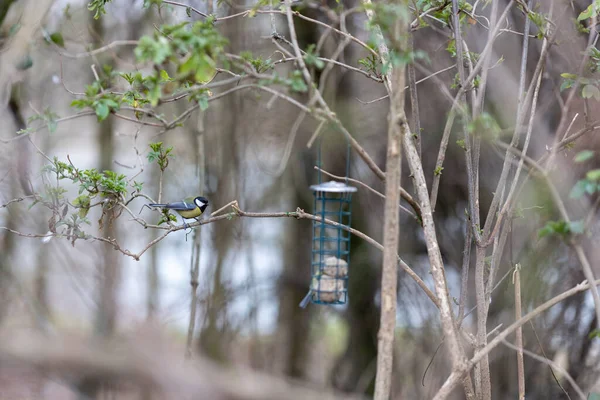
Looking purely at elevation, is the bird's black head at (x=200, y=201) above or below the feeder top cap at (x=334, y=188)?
above

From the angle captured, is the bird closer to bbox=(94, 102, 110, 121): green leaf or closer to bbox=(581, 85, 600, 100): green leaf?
bbox=(94, 102, 110, 121): green leaf

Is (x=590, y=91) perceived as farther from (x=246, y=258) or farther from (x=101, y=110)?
(x=246, y=258)

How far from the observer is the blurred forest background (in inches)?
166

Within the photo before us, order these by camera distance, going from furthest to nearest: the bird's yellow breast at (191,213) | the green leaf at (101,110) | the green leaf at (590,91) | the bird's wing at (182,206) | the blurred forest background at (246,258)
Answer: the blurred forest background at (246,258), the bird's yellow breast at (191,213), the bird's wing at (182,206), the green leaf at (590,91), the green leaf at (101,110)

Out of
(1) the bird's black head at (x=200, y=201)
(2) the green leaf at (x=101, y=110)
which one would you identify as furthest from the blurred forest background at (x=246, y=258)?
(2) the green leaf at (x=101, y=110)

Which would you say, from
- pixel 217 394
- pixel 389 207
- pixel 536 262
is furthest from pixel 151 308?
pixel 389 207

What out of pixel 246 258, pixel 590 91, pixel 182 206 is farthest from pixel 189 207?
pixel 246 258

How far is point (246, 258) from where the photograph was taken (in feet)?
17.8

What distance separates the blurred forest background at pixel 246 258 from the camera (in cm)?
421

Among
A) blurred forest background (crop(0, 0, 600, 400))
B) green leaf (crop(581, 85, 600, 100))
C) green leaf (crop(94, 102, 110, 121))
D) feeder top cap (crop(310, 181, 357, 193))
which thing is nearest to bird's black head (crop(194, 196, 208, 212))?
blurred forest background (crop(0, 0, 600, 400))

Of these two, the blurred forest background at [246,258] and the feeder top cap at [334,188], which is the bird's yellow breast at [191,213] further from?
the feeder top cap at [334,188]

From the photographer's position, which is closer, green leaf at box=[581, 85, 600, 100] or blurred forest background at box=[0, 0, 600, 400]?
green leaf at box=[581, 85, 600, 100]

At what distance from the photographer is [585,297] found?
404 cm

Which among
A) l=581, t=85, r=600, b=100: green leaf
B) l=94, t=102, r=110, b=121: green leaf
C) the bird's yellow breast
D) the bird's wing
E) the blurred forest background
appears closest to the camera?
l=94, t=102, r=110, b=121: green leaf
